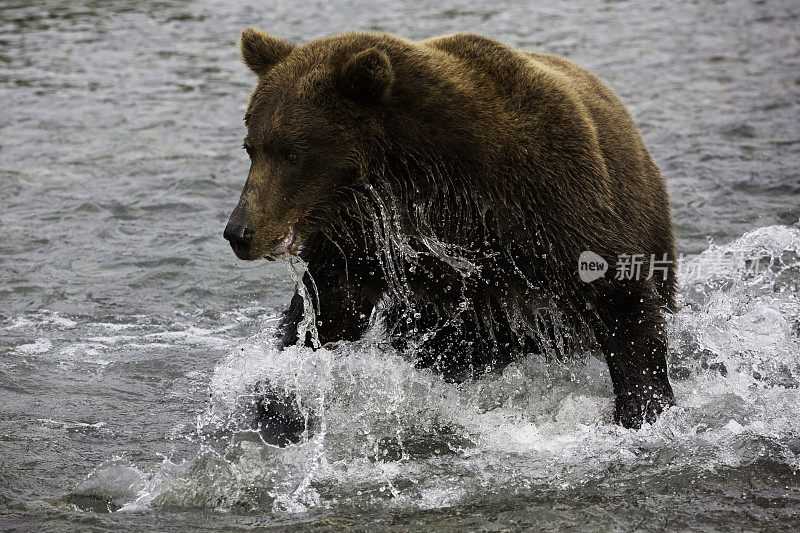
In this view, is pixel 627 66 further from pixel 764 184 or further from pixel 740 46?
pixel 764 184

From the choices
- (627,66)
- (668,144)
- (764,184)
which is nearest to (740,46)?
(627,66)

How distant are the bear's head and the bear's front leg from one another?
1335mm

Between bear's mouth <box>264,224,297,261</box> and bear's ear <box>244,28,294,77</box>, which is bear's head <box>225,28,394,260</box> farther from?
bear's ear <box>244,28,294,77</box>

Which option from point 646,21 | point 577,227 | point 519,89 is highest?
point 519,89

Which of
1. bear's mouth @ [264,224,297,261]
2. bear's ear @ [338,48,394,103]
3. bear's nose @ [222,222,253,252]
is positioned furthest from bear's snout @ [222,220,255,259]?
bear's ear @ [338,48,394,103]

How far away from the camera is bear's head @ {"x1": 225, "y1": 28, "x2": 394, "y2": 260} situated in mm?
4191

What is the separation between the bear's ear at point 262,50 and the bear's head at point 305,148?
0.27 m

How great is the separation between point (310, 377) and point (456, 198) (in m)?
1.37

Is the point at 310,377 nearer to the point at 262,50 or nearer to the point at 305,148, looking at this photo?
the point at 305,148

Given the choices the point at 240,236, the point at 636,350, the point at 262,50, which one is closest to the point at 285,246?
the point at 240,236

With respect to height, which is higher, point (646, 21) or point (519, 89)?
point (519, 89)

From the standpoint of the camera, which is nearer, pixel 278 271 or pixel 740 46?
Answer: pixel 278 271

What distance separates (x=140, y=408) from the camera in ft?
17.7

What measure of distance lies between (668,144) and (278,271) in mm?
4341
